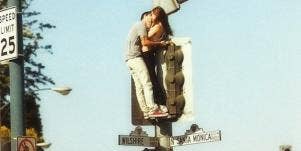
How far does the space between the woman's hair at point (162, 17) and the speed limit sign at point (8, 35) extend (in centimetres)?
228

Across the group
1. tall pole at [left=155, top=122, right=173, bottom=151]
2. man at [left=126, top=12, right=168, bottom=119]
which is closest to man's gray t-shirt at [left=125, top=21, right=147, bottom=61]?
man at [left=126, top=12, right=168, bottom=119]

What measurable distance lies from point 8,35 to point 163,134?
9.75ft

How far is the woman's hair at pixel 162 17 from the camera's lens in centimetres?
991

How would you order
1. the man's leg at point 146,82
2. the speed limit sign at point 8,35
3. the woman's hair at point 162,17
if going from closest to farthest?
the man's leg at point 146,82 → the woman's hair at point 162,17 → the speed limit sign at point 8,35

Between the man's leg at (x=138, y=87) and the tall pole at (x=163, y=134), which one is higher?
the man's leg at (x=138, y=87)

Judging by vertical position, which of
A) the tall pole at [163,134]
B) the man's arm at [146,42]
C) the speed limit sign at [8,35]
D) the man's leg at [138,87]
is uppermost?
the speed limit sign at [8,35]

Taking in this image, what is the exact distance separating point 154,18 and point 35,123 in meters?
40.7

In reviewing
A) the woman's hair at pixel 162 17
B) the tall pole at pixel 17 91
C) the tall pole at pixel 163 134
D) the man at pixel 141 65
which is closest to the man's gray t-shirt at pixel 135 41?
the man at pixel 141 65

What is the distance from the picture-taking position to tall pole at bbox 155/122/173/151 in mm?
9602

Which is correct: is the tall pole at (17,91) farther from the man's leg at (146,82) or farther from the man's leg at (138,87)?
the man's leg at (146,82)

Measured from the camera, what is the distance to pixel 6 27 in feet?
36.6

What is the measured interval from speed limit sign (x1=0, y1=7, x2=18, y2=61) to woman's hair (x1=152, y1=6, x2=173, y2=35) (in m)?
2.28

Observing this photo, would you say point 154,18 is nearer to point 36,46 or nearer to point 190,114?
point 190,114

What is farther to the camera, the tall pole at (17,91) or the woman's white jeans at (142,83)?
the tall pole at (17,91)
